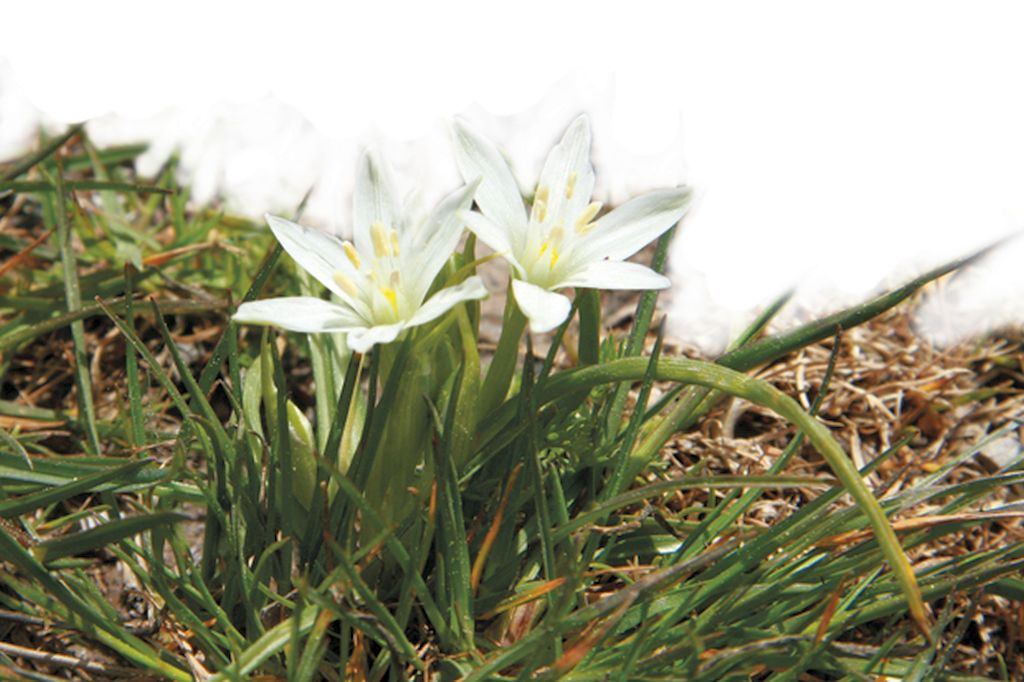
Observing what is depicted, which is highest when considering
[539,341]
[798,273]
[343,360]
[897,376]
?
[343,360]

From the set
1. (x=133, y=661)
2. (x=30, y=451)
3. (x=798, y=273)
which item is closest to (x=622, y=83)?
(x=798, y=273)

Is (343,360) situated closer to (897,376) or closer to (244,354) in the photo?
(244,354)

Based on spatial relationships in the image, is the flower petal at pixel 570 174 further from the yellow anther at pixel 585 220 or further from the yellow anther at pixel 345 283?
the yellow anther at pixel 345 283

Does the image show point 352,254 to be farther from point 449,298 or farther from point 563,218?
point 563,218

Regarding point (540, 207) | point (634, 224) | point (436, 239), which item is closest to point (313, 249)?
point (436, 239)

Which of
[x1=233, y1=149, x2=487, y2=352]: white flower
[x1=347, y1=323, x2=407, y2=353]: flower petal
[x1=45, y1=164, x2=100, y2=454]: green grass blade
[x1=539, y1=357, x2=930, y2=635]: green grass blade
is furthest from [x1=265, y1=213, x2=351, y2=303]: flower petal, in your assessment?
[x1=45, y1=164, x2=100, y2=454]: green grass blade

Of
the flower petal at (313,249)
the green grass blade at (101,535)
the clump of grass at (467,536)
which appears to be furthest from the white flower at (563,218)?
the green grass blade at (101,535)
